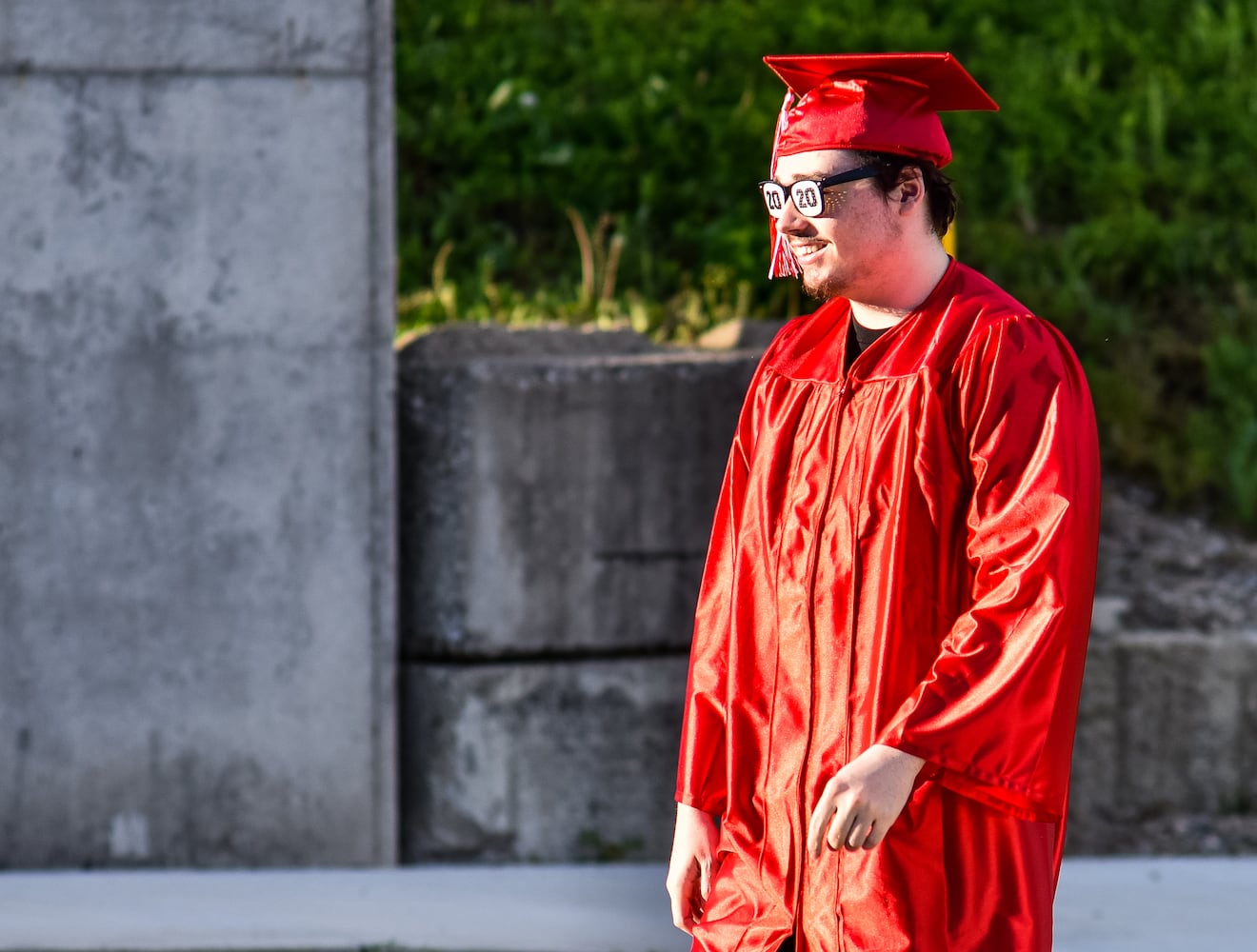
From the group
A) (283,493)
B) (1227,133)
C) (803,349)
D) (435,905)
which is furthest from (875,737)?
(1227,133)

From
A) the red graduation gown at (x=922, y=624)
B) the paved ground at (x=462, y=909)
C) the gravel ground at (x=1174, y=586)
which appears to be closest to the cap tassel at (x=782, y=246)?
the red graduation gown at (x=922, y=624)

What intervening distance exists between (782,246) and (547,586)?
112 inches

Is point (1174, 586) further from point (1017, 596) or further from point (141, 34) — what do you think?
point (1017, 596)

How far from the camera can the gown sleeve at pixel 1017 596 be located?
6.75 ft

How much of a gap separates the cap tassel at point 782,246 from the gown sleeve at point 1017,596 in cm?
34

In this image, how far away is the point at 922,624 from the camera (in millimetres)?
2180

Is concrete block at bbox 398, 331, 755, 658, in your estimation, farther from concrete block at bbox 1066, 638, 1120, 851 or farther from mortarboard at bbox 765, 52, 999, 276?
mortarboard at bbox 765, 52, 999, 276

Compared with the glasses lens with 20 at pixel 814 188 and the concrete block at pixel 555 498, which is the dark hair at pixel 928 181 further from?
the concrete block at pixel 555 498

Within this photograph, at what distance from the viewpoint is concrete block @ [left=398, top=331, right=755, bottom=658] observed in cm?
517

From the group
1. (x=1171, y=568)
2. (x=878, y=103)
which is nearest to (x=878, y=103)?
(x=878, y=103)

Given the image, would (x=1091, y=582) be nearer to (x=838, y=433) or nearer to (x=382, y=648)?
(x=838, y=433)

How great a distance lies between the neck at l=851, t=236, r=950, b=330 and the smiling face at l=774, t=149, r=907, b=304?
11 millimetres

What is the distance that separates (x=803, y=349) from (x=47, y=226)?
10.0ft

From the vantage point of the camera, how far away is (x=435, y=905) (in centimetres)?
471
